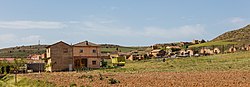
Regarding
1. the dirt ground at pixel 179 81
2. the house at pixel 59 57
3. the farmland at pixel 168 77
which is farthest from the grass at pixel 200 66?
the house at pixel 59 57

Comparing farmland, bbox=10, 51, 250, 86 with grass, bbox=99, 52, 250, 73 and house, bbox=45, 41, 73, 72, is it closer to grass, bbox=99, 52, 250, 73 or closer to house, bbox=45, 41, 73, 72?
grass, bbox=99, 52, 250, 73

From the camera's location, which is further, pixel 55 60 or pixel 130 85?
pixel 55 60

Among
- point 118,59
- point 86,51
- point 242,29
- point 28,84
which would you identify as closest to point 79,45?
point 86,51

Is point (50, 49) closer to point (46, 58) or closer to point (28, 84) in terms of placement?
point (46, 58)

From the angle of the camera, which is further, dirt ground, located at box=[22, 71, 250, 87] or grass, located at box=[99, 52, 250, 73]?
grass, located at box=[99, 52, 250, 73]

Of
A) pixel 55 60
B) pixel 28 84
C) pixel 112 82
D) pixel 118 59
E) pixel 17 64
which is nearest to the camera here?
pixel 112 82

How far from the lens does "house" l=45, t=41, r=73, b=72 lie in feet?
250

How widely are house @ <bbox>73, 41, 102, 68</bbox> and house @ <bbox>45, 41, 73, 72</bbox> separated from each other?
175 centimetres

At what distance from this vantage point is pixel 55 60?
7619 centimetres

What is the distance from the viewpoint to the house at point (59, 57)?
7621 centimetres

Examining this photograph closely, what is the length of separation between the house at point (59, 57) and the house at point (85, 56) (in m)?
1.75

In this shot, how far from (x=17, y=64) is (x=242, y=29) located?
420ft

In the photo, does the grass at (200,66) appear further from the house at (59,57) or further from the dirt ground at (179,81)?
the house at (59,57)

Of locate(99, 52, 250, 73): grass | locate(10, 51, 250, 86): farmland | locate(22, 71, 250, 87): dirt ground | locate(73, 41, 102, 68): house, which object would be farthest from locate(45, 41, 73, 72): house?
locate(22, 71, 250, 87): dirt ground
